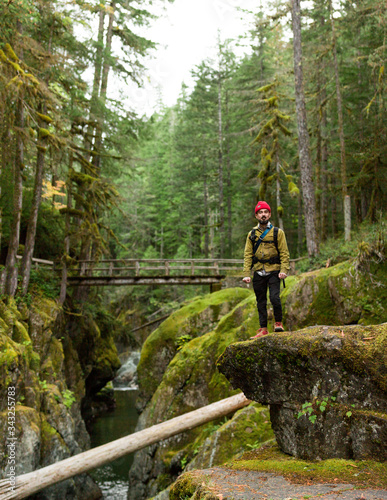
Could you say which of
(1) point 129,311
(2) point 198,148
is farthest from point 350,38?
(1) point 129,311

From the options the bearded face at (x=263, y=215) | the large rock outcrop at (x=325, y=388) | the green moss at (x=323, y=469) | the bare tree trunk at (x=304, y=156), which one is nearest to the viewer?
the green moss at (x=323, y=469)

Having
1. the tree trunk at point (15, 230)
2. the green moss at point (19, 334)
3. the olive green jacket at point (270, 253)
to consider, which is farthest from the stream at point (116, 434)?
the olive green jacket at point (270, 253)

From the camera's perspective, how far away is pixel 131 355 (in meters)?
30.6

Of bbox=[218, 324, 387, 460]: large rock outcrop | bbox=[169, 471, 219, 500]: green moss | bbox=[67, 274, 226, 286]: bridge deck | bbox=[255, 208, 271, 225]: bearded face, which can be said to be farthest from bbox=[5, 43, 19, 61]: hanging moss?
bbox=[169, 471, 219, 500]: green moss

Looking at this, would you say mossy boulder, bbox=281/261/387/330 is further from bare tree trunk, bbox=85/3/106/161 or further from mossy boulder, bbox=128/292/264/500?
bare tree trunk, bbox=85/3/106/161

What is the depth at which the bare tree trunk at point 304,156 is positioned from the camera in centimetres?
1305

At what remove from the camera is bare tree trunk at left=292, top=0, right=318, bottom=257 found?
42.8 ft

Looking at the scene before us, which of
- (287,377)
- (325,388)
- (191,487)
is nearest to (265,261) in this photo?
(287,377)

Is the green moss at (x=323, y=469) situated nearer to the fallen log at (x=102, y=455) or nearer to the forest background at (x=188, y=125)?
the fallen log at (x=102, y=455)

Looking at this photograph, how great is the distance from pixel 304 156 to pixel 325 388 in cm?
1109

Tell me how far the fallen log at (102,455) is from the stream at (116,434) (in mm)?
5944

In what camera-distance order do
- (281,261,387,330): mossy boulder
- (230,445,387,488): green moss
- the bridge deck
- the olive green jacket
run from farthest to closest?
the bridge deck, (281,261,387,330): mossy boulder, the olive green jacket, (230,445,387,488): green moss

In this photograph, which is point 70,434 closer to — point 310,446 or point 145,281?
point 145,281

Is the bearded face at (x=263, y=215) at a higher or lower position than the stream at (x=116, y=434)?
higher
